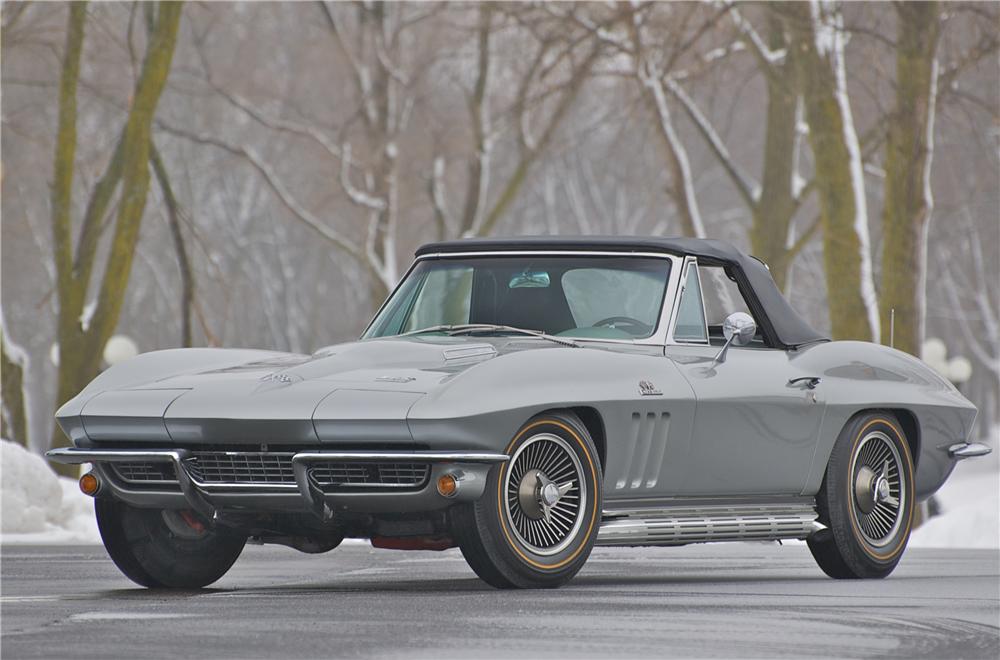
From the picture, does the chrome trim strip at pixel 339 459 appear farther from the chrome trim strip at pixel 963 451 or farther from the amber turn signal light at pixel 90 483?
the chrome trim strip at pixel 963 451

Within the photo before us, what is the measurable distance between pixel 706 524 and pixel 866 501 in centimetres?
134

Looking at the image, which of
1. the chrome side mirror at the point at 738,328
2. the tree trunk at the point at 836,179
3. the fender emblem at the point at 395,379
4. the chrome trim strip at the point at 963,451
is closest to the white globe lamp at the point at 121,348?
the tree trunk at the point at 836,179

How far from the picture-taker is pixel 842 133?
18.9m

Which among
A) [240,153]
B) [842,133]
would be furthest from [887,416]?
[240,153]

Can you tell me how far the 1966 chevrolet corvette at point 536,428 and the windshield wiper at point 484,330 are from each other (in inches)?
0.7

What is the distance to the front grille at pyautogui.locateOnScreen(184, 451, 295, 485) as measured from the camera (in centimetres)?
773

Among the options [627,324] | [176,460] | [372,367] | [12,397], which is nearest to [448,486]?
[372,367]

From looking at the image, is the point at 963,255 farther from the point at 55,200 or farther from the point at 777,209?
the point at 55,200

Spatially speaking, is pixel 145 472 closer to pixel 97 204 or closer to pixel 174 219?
pixel 97 204

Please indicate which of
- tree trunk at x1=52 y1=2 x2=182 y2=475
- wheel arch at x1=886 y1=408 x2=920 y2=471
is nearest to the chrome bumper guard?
wheel arch at x1=886 y1=408 x2=920 y2=471

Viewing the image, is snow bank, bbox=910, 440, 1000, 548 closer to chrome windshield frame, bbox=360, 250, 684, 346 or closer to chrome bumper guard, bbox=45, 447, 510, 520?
chrome windshield frame, bbox=360, 250, 684, 346

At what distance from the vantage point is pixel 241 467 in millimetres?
Answer: 7801

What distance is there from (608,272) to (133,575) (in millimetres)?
2686

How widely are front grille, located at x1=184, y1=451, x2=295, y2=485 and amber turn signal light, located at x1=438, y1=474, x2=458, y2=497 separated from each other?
64 centimetres
